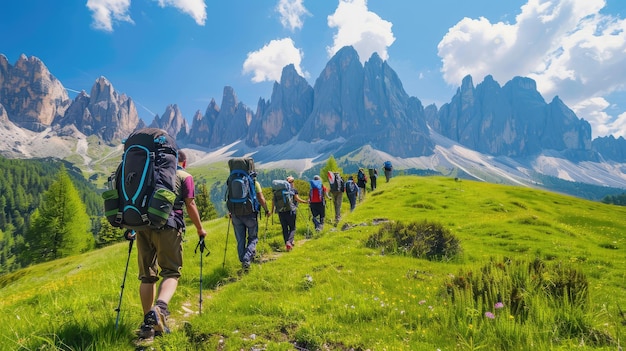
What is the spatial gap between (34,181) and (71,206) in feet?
554

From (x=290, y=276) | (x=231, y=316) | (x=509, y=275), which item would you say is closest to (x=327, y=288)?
(x=290, y=276)

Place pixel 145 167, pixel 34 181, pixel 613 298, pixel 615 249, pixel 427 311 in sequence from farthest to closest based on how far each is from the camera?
1. pixel 34 181
2. pixel 615 249
3. pixel 613 298
4. pixel 427 311
5. pixel 145 167

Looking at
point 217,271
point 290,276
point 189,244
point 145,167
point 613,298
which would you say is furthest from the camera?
point 189,244

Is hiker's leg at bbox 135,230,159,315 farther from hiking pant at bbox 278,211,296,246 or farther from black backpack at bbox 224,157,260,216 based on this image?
hiking pant at bbox 278,211,296,246

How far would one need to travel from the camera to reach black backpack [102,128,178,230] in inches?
183

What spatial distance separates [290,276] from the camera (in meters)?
8.34

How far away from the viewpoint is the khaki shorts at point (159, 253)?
5238mm

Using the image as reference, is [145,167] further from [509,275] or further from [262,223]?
[262,223]

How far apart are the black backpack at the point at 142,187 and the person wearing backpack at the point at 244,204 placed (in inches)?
186

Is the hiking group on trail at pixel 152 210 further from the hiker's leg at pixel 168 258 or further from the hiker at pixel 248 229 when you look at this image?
the hiker at pixel 248 229

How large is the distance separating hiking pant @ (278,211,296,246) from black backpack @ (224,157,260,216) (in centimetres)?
296

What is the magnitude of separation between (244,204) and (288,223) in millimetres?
3904

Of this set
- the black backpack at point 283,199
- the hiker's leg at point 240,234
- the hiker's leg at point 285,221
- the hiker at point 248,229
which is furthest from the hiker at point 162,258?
the hiker's leg at point 285,221

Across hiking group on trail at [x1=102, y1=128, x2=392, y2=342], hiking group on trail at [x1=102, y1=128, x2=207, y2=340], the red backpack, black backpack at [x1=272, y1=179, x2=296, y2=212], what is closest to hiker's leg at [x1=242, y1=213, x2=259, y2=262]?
black backpack at [x1=272, y1=179, x2=296, y2=212]
